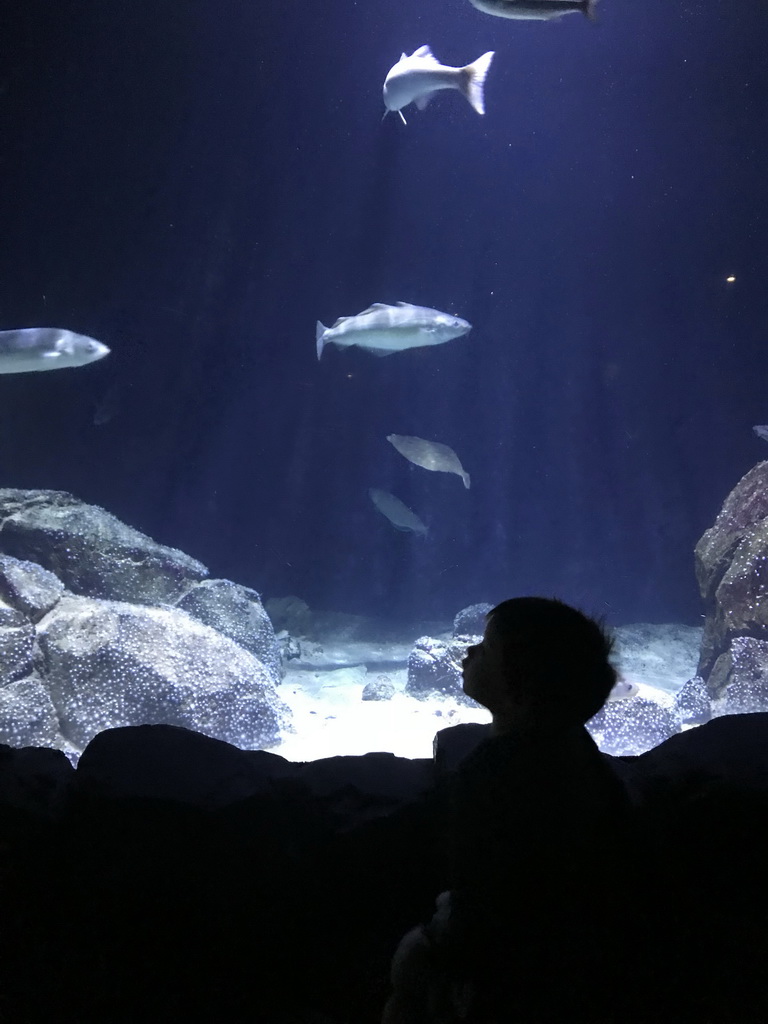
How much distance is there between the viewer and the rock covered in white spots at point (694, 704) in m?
6.10

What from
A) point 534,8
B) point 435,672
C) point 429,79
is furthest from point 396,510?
point 534,8

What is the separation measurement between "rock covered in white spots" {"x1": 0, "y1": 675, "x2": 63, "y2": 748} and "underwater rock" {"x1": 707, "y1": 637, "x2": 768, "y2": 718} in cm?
611

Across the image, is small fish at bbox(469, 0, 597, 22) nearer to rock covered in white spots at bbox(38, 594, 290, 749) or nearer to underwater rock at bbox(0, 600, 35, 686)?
rock covered in white spots at bbox(38, 594, 290, 749)

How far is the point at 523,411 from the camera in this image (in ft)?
50.8

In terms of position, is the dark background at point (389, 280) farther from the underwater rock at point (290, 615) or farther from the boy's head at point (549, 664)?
the boy's head at point (549, 664)

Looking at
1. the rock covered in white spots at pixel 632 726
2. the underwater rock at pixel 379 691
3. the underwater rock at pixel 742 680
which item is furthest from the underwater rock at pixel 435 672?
the underwater rock at pixel 742 680

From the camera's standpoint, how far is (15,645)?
15.6 feet

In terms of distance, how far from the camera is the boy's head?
4.14 feet

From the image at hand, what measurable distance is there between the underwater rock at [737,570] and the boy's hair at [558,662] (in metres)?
6.55

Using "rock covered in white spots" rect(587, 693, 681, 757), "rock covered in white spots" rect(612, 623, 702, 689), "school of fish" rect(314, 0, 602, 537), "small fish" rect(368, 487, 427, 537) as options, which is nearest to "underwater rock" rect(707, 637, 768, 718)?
"rock covered in white spots" rect(587, 693, 681, 757)

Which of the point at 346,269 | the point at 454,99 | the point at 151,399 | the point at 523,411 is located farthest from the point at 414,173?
the point at 151,399

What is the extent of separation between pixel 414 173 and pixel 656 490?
1003 cm

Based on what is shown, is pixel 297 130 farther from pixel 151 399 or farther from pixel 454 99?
pixel 151 399

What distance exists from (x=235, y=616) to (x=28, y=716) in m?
3.47
